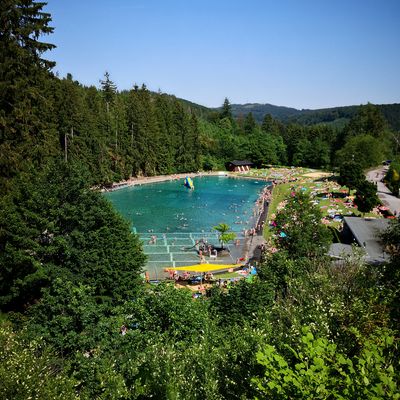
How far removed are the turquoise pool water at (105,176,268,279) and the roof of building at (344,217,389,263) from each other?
9.79 metres

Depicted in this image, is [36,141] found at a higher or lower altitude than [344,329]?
higher

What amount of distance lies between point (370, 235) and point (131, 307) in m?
22.0

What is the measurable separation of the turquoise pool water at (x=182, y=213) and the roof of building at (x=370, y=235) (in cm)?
979

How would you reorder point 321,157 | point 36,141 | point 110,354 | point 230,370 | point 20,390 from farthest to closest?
point 321,157, point 36,141, point 110,354, point 230,370, point 20,390

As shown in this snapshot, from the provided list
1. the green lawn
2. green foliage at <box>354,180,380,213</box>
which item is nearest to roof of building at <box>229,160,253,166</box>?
the green lawn

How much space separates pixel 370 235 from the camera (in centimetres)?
2955

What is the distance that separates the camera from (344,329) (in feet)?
29.2

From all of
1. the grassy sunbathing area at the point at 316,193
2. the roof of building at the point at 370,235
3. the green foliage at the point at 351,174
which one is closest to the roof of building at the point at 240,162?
the grassy sunbathing area at the point at 316,193

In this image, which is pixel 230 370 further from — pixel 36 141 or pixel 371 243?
pixel 371 243

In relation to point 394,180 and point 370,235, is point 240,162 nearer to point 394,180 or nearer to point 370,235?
point 394,180

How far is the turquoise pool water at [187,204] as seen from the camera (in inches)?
1777

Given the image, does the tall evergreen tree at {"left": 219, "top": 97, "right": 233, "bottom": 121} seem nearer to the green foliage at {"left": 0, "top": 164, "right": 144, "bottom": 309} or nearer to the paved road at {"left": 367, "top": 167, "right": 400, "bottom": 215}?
the paved road at {"left": 367, "top": 167, "right": 400, "bottom": 215}

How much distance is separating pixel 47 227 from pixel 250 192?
181ft

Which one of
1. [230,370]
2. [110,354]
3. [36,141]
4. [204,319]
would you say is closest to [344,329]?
[230,370]
